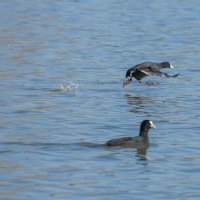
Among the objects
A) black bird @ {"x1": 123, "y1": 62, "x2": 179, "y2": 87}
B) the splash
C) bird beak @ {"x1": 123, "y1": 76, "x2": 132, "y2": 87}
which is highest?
black bird @ {"x1": 123, "y1": 62, "x2": 179, "y2": 87}

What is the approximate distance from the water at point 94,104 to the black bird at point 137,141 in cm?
12

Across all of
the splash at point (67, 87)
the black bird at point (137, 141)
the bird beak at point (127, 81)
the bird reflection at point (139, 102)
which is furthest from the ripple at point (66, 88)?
the black bird at point (137, 141)

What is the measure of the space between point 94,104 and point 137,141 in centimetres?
507

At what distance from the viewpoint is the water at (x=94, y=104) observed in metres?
14.8

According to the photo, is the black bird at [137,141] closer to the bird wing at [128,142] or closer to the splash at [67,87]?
the bird wing at [128,142]

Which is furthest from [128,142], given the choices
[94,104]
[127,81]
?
[127,81]

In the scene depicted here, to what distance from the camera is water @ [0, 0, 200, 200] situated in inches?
584

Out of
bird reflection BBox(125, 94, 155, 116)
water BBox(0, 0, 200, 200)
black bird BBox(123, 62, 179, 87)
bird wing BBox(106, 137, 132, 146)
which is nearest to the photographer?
water BBox(0, 0, 200, 200)

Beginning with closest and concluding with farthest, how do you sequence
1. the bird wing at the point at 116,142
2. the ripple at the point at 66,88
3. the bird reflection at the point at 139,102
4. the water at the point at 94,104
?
the water at the point at 94,104 < the bird wing at the point at 116,142 < the bird reflection at the point at 139,102 < the ripple at the point at 66,88

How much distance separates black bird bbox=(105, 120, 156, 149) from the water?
0.40 ft

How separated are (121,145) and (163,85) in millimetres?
8977

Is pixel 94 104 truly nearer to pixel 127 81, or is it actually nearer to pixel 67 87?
pixel 127 81

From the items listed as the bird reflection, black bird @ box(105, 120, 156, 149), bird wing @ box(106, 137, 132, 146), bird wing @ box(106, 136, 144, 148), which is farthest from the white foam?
bird wing @ box(106, 137, 132, 146)

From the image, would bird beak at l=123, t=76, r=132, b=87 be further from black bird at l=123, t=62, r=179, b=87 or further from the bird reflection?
the bird reflection
